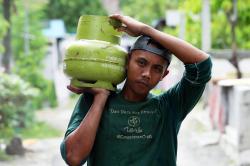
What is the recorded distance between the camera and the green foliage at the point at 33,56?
2411 cm

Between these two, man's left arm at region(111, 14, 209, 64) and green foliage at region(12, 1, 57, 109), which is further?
green foliage at region(12, 1, 57, 109)

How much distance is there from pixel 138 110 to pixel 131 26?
0.38 metres

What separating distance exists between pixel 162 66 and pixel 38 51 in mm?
23680

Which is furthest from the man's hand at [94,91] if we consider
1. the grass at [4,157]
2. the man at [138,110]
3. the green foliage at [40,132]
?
the green foliage at [40,132]

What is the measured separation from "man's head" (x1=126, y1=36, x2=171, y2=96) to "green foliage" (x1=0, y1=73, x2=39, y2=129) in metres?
7.77

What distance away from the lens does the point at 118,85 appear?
99.1 inches

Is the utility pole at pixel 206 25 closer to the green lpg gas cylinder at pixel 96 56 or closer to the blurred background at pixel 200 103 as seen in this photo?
the blurred background at pixel 200 103

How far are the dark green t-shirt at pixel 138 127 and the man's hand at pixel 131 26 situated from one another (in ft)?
0.89

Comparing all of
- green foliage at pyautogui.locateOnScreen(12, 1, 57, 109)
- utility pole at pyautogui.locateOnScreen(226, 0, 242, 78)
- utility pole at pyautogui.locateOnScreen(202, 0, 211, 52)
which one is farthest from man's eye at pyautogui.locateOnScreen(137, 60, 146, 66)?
green foliage at pyautogui.locateOnScreen(12, 1, 57, 109)

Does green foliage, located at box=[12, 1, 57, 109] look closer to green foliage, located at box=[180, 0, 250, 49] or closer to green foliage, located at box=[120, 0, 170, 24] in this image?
green foliage, located at box=[120, 0, 170, 24]

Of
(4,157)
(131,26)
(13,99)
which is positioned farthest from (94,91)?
(13,99)

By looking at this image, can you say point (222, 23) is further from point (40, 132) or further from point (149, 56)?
point (149, 56)

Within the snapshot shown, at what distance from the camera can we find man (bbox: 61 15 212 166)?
2365 millimetres

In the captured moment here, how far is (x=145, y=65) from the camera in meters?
2.37
